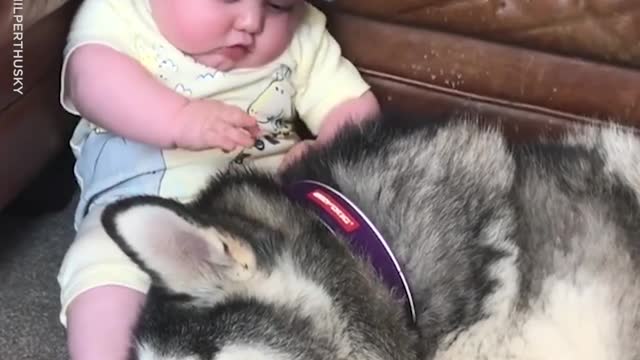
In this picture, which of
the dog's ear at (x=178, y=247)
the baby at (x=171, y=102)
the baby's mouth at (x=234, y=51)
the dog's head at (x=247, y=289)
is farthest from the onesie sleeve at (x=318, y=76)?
the dog's ear at (x=178, y=247)

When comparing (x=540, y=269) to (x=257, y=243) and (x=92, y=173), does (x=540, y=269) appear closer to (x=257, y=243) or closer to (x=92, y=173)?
(x=257, y=243)

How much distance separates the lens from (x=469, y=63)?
197 cm

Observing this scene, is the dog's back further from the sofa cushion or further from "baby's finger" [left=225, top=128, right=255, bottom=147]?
the sofa cushion

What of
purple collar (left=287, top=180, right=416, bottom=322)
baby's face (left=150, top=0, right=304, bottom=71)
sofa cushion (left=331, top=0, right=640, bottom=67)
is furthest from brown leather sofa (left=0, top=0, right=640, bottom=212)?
purple collar (left=287, top=180, right=416, bottom=322)

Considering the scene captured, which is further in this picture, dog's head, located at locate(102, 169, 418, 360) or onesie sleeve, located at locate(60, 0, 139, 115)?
onesie sleeve, located at locate(60, 0, 139, 115)

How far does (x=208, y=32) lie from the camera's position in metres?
1.80

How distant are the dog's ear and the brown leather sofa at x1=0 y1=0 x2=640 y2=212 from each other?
20.2 inches

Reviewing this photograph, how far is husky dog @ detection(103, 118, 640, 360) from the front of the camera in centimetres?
135

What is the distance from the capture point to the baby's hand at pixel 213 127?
1.71 metres

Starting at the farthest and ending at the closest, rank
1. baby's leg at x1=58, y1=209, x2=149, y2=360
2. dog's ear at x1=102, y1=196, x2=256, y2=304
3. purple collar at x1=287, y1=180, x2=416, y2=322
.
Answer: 1. baby's leg at x1=58, y1=209, x2=149, y2=360
2. purple collar at x1=287, y1=180, x2=416, y2=322
3. dog's ear at x1=102, y1=196, x2=256, y2=304

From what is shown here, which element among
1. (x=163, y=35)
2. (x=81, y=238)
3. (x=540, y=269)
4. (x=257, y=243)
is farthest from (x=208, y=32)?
(x=540, y=269)

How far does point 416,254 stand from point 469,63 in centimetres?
57

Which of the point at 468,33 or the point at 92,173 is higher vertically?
the point at 468,33

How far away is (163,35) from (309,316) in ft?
2.15
